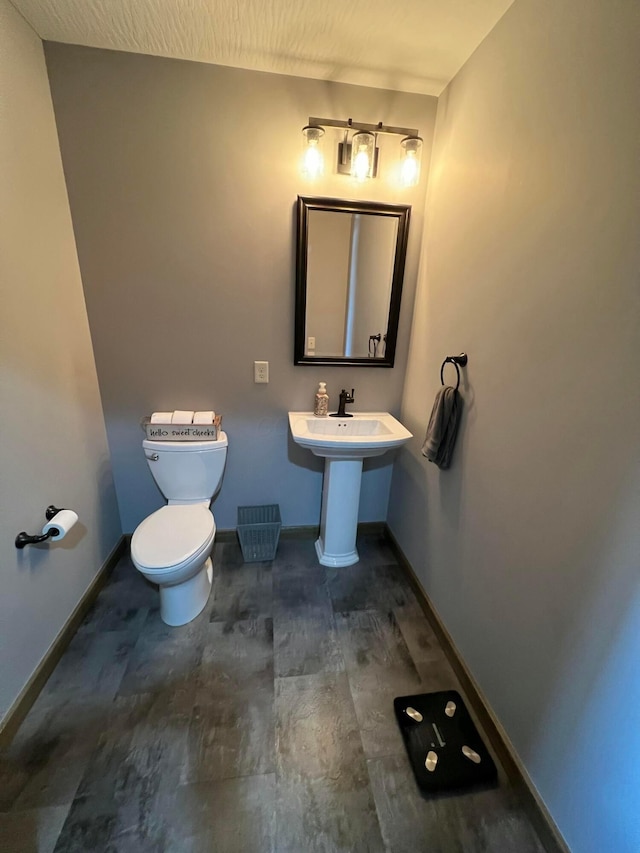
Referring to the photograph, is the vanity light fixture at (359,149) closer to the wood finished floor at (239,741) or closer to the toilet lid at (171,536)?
the toilet lid at (171,536)

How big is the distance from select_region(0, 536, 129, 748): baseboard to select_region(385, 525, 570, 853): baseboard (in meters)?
1.64

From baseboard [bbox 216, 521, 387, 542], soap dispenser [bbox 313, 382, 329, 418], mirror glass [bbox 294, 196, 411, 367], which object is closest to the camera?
mirror glass [bbox 294, 196, 411, 367]

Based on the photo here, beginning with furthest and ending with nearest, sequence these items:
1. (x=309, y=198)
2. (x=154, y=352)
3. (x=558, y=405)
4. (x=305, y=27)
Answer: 1. (x=154, y=352)
2. (x=309, y=198)
3. (x=305, y=27)
4. (x=558, y=405)

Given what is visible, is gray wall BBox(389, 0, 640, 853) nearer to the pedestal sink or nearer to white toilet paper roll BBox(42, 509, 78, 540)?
the pedestal sink

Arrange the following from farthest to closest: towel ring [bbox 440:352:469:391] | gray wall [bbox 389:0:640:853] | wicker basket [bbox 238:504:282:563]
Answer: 1. wicker basket [bbox 238:504:282:563]
2. towel ring [bbox 440:352:469:391]
3. gray wall [bbox 389:0:640:853]

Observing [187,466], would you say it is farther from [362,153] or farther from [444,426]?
[362,153]

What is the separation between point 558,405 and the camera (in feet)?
3.13

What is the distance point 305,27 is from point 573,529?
6.23 ft

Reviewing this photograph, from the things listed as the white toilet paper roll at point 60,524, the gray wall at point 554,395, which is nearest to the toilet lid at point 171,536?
the white toilet paper roll at point 60,524

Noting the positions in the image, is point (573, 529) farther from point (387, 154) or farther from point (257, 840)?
point (387, 154)

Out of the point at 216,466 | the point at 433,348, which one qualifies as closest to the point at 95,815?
the point at 216,466

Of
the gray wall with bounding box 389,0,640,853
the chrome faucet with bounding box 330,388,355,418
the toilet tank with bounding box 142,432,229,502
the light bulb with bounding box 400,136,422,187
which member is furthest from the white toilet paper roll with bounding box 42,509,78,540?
the light bulb with bounding box 400,136,422,187

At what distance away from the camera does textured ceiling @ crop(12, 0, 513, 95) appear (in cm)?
116

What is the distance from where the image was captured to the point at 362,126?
1.55 meters
